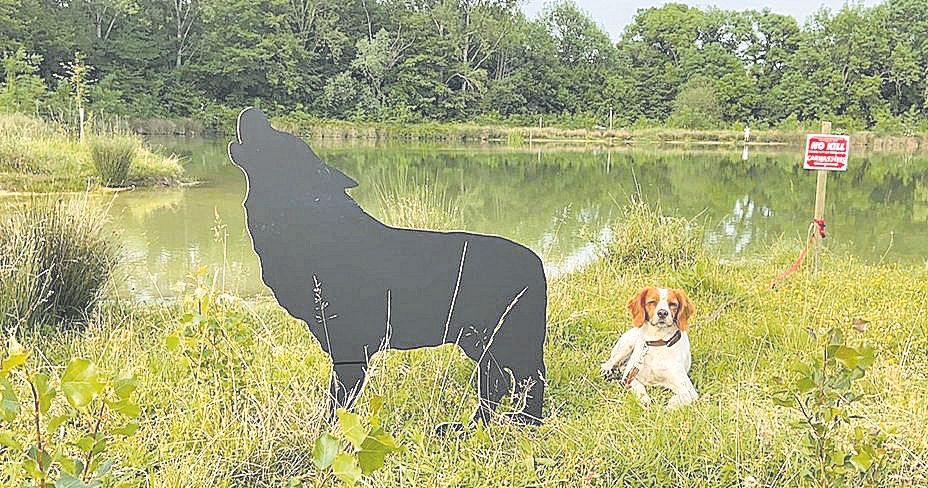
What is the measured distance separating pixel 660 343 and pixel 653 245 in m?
2.42

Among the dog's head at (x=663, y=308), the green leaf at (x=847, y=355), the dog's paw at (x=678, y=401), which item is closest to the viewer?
the green leaf at (x=847, y=355)

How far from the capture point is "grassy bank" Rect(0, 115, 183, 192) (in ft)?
27.1

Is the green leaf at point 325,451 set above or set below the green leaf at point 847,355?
below

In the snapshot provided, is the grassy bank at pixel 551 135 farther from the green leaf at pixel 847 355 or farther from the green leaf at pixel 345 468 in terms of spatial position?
the green leaf at pixel 345 468

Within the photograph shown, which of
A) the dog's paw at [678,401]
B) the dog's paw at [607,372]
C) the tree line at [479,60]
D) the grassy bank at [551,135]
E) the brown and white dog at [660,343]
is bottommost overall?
the dog's paw at [607,372]

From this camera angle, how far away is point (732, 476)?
6.68ft

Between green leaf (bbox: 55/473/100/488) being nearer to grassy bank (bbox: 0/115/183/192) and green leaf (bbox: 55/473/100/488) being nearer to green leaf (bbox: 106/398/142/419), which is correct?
green leaf (bbox: 106/398/142/419)

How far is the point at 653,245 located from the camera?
5133 mm

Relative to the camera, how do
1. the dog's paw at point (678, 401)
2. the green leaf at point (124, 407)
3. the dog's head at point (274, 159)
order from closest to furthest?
1. the green leaf at point (124, 407)
2. the dog's head at point (274, 159)
3. the dog's paw at point (678, 401)

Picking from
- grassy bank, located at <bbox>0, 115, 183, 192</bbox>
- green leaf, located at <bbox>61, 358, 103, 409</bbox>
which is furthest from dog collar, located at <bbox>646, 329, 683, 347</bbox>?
grassy bank, located at <bbox>0, 115, 183, 192</bbox>

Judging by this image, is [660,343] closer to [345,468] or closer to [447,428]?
[447,428]

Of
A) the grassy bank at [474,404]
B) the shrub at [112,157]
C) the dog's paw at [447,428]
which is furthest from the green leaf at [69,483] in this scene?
the shrub at [112,157]

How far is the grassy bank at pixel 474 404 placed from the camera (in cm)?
205

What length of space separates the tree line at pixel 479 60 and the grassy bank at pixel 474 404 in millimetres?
24784
